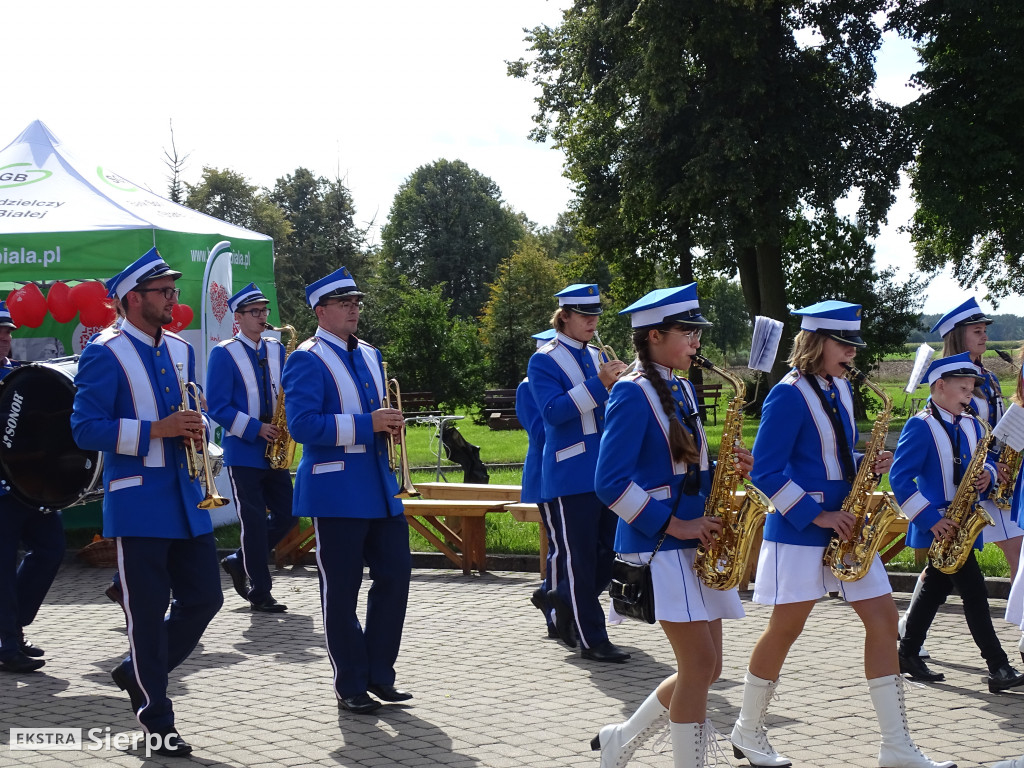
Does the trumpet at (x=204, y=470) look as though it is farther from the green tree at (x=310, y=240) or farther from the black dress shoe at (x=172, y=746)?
the green tree at (x=310, y=240)

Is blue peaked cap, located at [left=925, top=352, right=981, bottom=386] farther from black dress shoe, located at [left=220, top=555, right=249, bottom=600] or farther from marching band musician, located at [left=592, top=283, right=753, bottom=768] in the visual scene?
black dress shoe, located at [left=220, top=555, right=249, bottom=600]

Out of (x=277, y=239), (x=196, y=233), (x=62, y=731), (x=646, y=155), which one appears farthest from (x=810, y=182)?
(x=277, y=239)

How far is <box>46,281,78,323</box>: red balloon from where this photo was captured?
1227cm

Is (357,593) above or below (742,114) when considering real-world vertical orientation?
below

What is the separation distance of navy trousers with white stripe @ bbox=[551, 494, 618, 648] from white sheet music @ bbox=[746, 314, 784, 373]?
2617 millimetres

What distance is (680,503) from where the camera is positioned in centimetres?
460

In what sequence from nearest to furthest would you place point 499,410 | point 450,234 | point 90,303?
1. point 90,303
2. point 499,410
3. point 450,234

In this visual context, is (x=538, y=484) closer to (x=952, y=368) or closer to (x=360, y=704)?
(x=360, y=704)

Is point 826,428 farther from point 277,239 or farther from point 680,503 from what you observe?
point 277,239

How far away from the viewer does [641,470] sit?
461 cm

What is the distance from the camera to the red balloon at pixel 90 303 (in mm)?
12211

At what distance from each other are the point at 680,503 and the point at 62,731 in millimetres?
3374

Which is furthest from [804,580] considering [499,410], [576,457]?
[499,410]

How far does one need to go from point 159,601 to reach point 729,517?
106 inches
